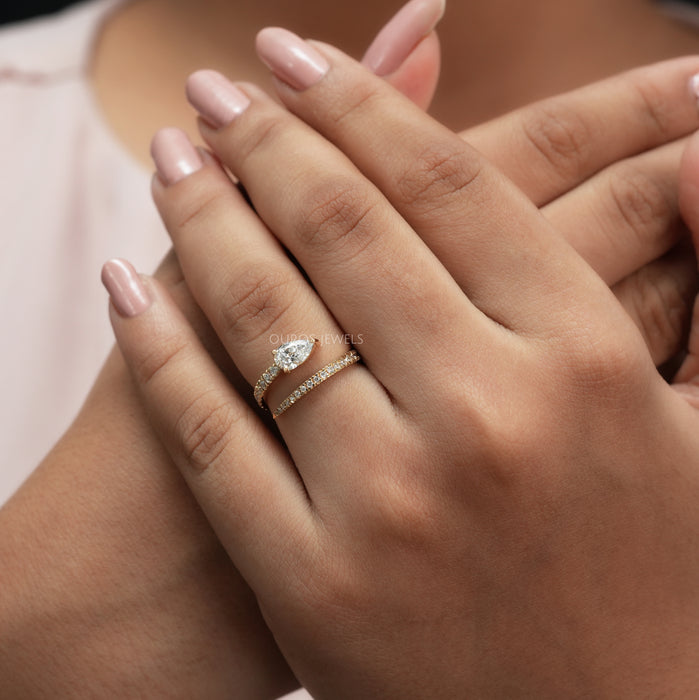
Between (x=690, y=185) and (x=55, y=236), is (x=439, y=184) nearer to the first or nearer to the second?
(x=690, y=185)

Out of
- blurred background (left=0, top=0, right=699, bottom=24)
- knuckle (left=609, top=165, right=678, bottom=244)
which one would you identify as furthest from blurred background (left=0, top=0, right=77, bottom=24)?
knuckle (left=609, top=165, right=678, bottom=244)

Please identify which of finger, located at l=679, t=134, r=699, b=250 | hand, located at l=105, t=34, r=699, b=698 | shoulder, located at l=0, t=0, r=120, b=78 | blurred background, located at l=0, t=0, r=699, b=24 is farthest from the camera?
blurred background, located at l=0, t=0, r=699, b=24

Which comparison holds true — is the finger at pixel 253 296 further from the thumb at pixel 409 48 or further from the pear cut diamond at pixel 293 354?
the thumb at pixel 409 48

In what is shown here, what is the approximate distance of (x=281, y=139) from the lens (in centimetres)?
88

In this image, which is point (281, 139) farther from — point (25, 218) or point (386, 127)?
point (25, 218)

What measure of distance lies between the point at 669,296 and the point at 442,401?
45 cm

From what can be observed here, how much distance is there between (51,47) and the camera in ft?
5.62

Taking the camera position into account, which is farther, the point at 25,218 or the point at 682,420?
the point at 25,218

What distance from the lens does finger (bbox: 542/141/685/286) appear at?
97 cm

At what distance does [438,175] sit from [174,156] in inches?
13.8

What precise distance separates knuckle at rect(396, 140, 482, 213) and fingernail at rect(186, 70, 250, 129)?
243mm

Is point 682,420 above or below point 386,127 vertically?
below

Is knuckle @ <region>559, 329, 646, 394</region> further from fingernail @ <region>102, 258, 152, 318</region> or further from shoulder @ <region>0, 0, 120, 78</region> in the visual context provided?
shoulder @ <region>0, 0, 120, 78</region>

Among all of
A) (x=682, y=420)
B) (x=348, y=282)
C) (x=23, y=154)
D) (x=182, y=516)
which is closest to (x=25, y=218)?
(x=23, y=154)
